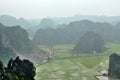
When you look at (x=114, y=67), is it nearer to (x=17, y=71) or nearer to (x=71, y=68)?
(x=71, y=68)

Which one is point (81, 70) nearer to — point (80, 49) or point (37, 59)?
point (37, 59)

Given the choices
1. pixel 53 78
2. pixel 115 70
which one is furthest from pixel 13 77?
pixel 115 70

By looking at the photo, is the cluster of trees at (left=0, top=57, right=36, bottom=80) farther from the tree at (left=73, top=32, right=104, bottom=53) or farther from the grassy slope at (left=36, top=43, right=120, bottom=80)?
the tree at (left=73, top=32, right=104, bottom=53)

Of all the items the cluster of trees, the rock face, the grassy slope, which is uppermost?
the cluster of trees

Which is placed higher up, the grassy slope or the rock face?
the rock face

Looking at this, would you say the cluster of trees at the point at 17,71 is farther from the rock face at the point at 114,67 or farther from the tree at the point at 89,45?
the tree at the point at 89,45

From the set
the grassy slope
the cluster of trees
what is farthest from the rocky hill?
the cluster of trees
